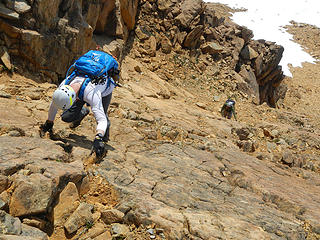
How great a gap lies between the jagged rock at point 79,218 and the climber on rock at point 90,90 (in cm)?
111

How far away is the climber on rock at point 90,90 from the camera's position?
165 inches

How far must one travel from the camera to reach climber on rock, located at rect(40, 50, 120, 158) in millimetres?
4203

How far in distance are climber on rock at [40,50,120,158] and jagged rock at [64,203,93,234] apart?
3.66 feet

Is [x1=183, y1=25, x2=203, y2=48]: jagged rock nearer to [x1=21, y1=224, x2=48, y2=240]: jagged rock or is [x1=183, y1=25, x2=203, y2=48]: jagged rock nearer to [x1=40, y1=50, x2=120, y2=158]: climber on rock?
[x1=40, y1=50, x2=120, y2=158]: climber on rock

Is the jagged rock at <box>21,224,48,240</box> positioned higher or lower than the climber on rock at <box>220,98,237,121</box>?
higher

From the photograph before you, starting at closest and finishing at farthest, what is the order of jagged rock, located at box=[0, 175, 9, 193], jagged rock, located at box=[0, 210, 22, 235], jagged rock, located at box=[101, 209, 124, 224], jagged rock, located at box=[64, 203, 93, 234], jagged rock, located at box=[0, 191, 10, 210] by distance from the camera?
1. jagged rock, located at box=[0, 210, 22, 235]
2. jagged rock, located at box=[0, 191, 10, 210]
3. jagged rock, located at box=[0, 175, 9, 193]
4. jagged rock, located at box=[64, 203, 93, 234]
5. jagged rock, located at box=[101, 209, 124, 224]

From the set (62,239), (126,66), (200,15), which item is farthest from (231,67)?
(62,239)

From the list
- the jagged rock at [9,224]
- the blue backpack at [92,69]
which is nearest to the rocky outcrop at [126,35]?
the blue backpack at [92,69]

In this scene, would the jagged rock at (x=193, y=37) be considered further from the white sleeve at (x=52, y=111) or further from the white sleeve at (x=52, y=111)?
the white sleeve at (x=52, y=111)

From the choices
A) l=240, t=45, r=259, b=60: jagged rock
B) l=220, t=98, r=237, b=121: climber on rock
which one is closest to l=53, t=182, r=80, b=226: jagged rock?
l=220, t=98, r=237, b=121: climber on rock

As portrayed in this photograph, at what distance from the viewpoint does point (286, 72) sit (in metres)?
29.3

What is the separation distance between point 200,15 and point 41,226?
608 inches

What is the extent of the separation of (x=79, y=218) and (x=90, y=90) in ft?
6.43

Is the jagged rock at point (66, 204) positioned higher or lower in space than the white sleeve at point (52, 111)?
lower
